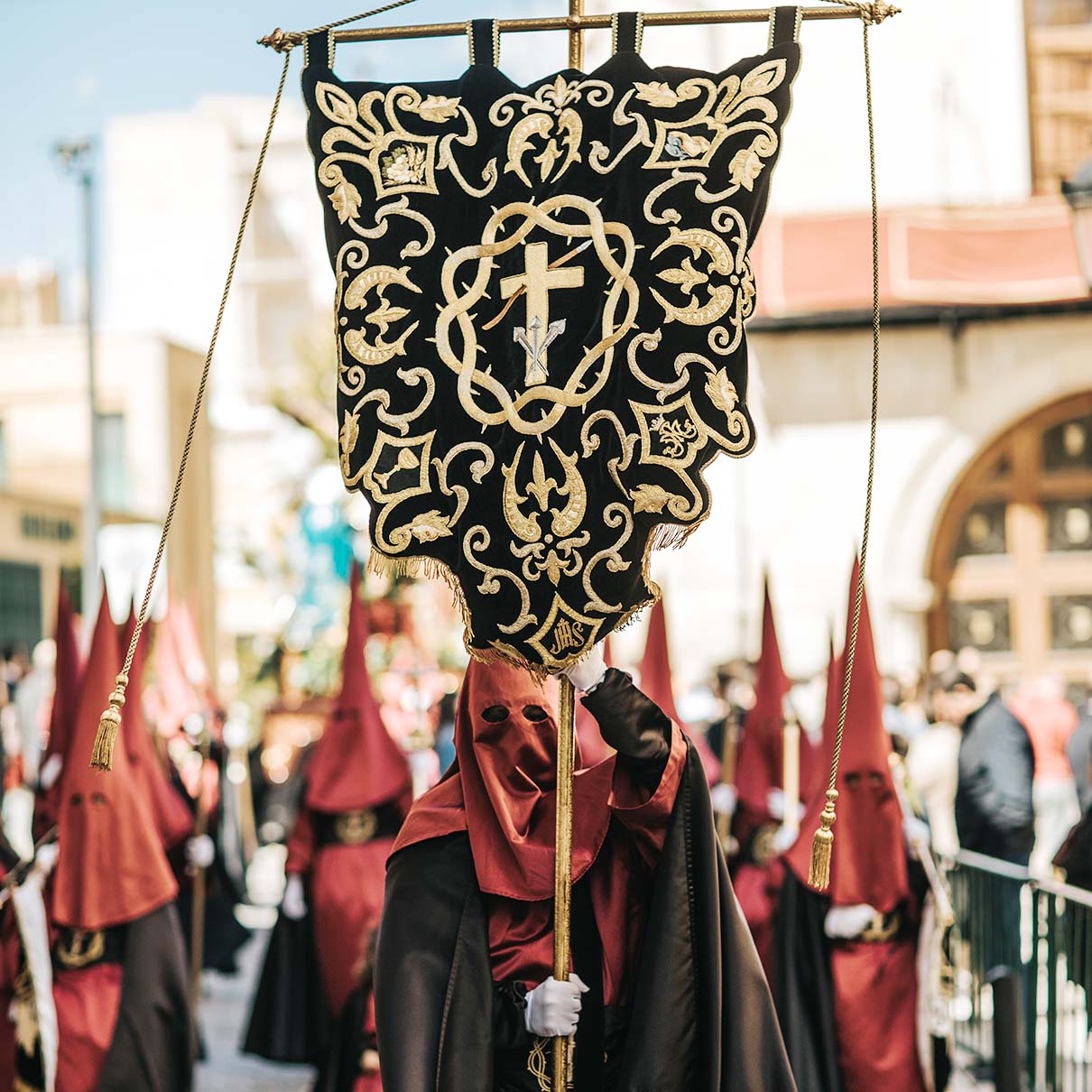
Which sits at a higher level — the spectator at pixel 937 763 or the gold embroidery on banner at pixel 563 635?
the gold embroidery on banner at pixel 563 635

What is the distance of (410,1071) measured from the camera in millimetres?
3498

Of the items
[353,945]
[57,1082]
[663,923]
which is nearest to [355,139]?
[663,923]

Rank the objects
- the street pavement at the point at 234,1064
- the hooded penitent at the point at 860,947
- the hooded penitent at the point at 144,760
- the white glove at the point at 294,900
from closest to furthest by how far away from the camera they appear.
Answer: the hooded penitent at the point at 860,947
the hooded penitent at the point at 144,760
the white glove at the point at 294,900
the street pavement at the point at 234,1064

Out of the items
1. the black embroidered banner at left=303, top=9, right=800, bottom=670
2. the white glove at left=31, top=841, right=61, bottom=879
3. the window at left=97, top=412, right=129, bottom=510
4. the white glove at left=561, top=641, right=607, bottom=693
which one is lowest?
the white glove at left=31, top=841, right=61, bottom=879

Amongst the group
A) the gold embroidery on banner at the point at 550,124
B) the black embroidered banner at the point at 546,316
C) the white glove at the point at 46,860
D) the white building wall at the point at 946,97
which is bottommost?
the white glove at the point at 46,860

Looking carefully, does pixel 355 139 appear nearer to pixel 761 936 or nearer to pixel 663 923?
pixel 663 923

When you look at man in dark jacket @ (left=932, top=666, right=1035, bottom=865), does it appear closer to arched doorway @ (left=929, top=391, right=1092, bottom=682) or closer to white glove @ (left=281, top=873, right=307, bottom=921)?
white glove @ (left=281, top=873, right=307, bottom=921)

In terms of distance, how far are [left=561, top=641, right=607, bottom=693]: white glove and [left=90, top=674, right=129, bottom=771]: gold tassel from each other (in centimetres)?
93

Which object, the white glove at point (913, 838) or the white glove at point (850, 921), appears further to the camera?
the white glove at point (913, 838)

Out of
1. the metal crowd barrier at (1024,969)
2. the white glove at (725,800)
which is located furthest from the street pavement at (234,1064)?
the white glove at (725,800)

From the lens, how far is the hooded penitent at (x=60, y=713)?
20.9 ft

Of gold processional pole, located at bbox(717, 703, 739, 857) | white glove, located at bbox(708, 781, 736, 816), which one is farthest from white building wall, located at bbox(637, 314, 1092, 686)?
white glove, located at bbox(708, 781, 736, 816)

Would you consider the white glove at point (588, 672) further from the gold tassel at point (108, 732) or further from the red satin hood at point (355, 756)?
the red satin hood at point (355, 756)

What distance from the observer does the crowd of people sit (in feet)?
11.4
